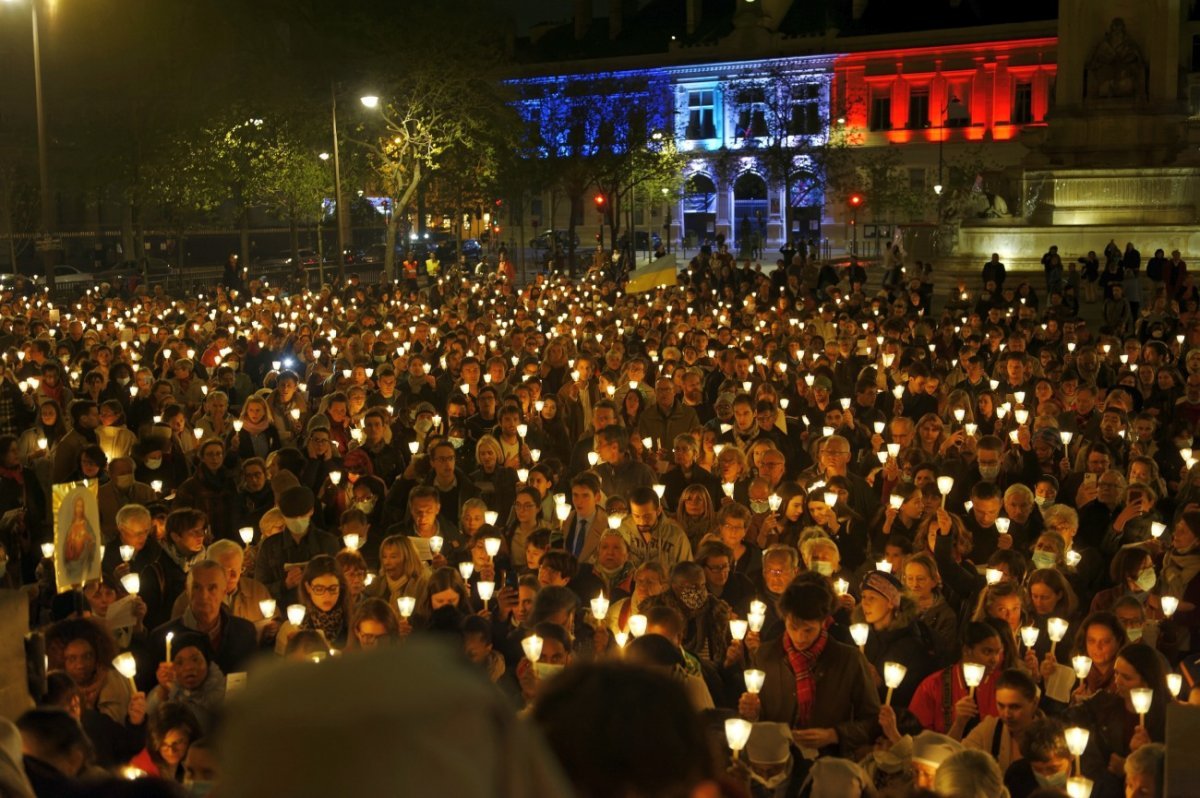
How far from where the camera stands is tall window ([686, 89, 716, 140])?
83688 millimetres

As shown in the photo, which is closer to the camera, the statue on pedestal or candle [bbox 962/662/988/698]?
candle [bbox 962/662/988/698]

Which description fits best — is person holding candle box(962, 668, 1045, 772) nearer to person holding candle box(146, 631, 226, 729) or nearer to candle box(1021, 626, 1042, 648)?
candle box(1021, 626, 1042, 648)

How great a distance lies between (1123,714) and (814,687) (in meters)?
1.21

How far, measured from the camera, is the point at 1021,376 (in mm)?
14320

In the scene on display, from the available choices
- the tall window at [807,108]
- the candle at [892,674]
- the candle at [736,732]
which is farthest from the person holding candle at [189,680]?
the tall window at [807,108]

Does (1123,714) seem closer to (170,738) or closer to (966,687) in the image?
(966,687)

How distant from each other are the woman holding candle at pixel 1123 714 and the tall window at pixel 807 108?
235ft

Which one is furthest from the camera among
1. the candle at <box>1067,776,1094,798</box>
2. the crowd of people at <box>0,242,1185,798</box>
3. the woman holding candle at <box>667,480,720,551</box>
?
the woman holding candle at <box>667,480,720,551</box>

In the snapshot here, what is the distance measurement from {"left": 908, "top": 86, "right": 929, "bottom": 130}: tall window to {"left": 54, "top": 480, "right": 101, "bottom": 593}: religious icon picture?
77074mm

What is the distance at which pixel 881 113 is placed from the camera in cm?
8112

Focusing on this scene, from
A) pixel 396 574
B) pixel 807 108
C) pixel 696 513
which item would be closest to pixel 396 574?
pixel 396 574

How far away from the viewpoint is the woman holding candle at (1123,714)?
5602 millimetres

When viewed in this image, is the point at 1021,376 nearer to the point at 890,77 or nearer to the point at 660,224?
the point at 890,77

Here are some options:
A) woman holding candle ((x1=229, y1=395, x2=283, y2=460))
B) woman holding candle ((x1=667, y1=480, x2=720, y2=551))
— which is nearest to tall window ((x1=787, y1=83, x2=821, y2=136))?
woman holding candle ((x1=229, y1=395, x2=283, y2=460))
